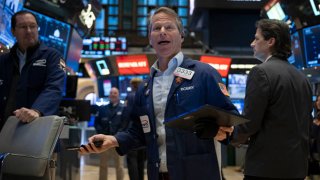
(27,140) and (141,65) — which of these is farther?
(141,65)

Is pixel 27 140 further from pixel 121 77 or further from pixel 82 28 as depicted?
pixel 121 77

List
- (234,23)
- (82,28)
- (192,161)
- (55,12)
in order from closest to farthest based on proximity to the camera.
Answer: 1. (192,161)
2. (55,12)
3. (82,28)
4. (234,23)

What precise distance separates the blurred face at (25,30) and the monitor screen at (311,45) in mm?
6606

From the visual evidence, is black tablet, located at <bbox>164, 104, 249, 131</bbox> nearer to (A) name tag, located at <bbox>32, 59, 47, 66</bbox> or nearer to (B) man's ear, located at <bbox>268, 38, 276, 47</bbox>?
(B) man's ear, located at <bbox>268, 38, 276, 47</bbox>

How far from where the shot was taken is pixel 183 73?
224cm

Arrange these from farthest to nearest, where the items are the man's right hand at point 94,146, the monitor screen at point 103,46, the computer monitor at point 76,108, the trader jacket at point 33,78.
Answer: the monitor screen at point 103,46, the computer monitor at point 76,108, the trader jacket at point 33,78, the man's right hand at point 94,146

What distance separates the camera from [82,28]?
9078 millimetres

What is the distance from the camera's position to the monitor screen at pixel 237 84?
15.2 metres

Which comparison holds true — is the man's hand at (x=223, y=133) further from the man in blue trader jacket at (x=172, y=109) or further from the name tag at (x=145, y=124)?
the name tag at (x=145, y=124)

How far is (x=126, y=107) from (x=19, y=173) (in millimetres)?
4210

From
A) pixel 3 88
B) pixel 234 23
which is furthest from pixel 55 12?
pixel 234 23

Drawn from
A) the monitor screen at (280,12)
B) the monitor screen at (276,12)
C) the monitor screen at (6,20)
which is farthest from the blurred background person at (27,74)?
the monitor screen at (276,12)

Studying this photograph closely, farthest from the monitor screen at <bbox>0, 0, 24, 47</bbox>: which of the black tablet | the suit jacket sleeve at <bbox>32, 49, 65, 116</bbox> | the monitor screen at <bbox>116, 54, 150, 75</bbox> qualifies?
the monitor screen at <bbox>116, 54, 150, 75</bbox>

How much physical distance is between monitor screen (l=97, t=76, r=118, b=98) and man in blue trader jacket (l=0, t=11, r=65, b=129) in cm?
1053
